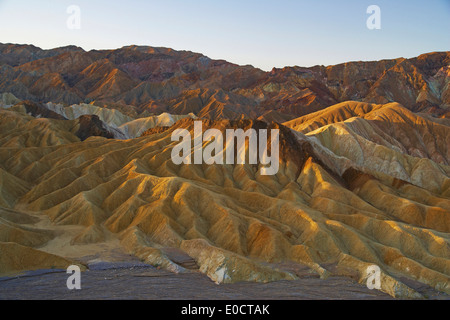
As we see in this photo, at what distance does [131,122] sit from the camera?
591ft

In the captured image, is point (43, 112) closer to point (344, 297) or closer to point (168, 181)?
point (168, 181)

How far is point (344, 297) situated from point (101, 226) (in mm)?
38484

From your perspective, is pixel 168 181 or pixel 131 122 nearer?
pixel 168 181

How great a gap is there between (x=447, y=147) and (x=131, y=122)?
110800mm

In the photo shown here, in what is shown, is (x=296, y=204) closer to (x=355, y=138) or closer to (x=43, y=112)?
(x=355, y=138)

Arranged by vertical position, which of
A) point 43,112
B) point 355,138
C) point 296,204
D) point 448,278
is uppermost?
point 43,112

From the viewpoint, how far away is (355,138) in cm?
11325

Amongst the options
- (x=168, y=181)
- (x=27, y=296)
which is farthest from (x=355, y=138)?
(x=27, y=296)

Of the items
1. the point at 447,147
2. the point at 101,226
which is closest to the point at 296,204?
the point at 101,226
